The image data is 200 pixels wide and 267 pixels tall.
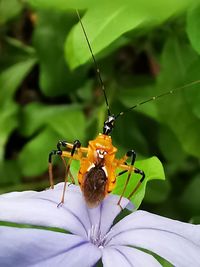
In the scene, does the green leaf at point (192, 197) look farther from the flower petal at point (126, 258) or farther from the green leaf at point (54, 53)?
the flower petal at point (126, 258)

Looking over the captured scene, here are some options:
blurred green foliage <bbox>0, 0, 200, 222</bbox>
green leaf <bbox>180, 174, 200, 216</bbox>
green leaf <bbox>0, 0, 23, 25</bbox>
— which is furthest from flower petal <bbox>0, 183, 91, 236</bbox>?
green leaf <bbox>0, 0, 23, 25</bbox>

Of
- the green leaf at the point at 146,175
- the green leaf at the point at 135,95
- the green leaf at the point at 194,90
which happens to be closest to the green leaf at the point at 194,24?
the green leaf at the point at 194,90

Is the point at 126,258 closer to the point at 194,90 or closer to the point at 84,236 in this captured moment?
the point at 84,236

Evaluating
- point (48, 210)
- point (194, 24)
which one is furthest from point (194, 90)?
point (48, 210)

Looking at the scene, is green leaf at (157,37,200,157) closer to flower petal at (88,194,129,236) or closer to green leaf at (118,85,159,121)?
green leaf at (118,85,159,121)

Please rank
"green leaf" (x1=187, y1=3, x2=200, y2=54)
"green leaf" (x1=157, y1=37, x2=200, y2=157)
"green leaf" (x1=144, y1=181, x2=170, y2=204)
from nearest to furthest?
"green leaf" (x1=187, y1=3, x2=200, y2=54) < "green leaf" (x1=157, y1=37, x2=200, y2=157) < "green leaf" (x1=144, y1=181, x2=170, y2=204)

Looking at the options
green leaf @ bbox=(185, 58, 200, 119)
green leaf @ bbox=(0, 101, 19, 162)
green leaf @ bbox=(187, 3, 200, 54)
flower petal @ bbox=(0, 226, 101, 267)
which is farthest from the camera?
green leaf @ bbox=(0, 101, 19, 162)
